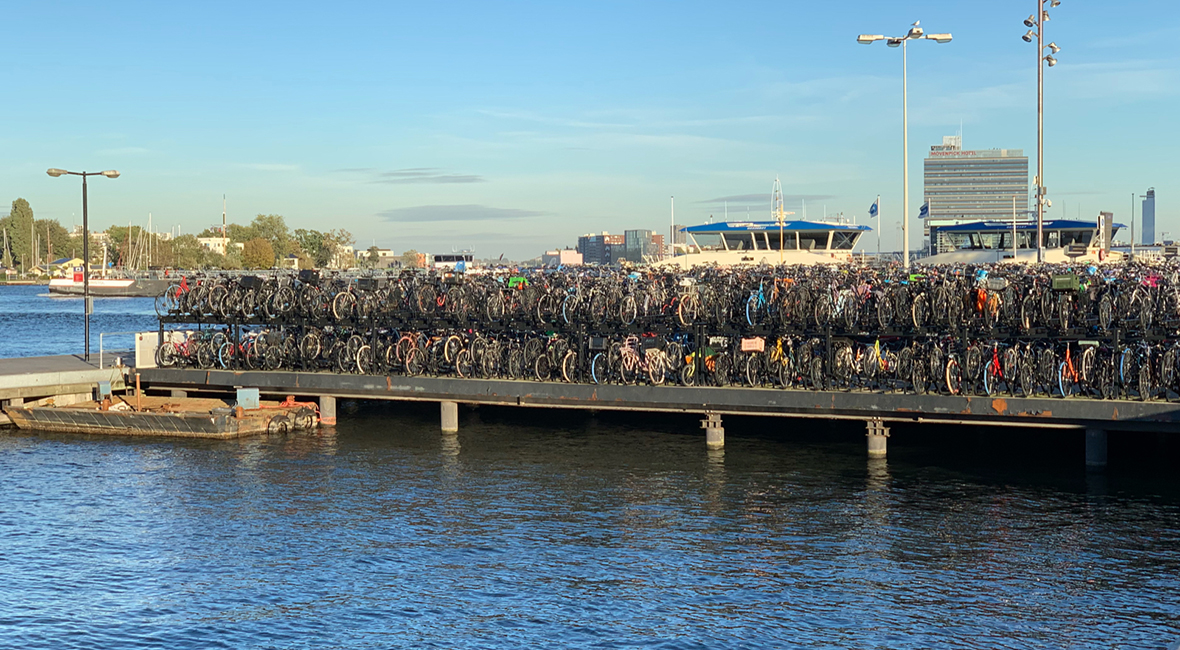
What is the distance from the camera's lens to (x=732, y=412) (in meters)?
26.7

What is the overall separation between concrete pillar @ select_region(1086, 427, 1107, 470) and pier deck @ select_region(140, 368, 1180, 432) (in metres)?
0.74

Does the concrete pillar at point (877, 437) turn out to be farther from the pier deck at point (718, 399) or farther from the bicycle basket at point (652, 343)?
the bicycle basket at point (652, 343)

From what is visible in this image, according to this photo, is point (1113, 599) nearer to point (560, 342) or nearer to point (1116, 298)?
point (1116, 298)

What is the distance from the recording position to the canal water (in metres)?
15.6

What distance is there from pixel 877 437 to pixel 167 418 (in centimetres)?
1783

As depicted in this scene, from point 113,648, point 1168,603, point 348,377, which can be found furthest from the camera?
point 348,377

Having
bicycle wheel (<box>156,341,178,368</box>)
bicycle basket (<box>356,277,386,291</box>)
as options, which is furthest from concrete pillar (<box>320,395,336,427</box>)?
bicycle wheel (<box>156,341,178,368</box>)

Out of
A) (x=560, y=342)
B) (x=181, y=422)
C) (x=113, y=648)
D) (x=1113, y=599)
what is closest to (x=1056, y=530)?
(x=1113, y=599)

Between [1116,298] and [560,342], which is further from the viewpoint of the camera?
[560,342]

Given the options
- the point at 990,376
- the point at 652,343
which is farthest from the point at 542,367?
the point at 990,376

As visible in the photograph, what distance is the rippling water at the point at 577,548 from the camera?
15.5 m

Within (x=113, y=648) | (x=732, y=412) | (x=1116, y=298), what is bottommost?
(x=113, y=648)

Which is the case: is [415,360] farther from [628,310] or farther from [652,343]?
[652,343]

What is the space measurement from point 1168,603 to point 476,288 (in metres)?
18.0
